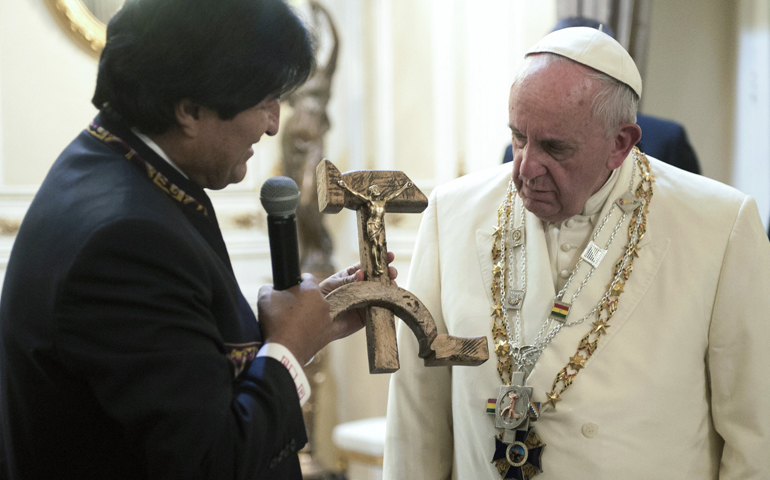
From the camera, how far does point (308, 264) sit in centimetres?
525

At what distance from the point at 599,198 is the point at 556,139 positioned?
0.32 metres

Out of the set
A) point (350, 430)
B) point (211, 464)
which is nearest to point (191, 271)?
point (211, 464)

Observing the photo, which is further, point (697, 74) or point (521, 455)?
point (697, 74)

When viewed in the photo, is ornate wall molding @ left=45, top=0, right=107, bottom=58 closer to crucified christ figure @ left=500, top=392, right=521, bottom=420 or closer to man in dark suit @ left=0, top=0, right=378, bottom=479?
man in dark suit @ left=0, top=0, right=378, bottom=479

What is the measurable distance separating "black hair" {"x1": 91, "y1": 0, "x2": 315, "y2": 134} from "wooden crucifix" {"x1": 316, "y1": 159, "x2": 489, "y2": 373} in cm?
34

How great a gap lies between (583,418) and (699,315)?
423 mm

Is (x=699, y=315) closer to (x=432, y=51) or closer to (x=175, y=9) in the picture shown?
(x=175, y=9)

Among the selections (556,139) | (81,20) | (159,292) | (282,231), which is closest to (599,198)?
(556,139)

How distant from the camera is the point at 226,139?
4.87 ft

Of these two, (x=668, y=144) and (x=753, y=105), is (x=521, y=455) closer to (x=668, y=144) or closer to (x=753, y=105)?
(x=668, y=144)

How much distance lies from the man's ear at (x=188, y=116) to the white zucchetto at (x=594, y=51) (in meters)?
1.04

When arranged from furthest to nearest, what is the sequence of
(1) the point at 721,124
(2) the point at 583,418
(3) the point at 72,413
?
1. (1) the point at 721,124
2. (2) the point at 583,418
3. (3) the point at 72,413

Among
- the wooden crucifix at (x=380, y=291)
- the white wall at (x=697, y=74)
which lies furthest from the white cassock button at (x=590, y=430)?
the white wall at (x=697, y=74)

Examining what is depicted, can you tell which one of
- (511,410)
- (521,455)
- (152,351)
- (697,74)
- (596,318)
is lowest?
(521,455)
